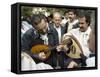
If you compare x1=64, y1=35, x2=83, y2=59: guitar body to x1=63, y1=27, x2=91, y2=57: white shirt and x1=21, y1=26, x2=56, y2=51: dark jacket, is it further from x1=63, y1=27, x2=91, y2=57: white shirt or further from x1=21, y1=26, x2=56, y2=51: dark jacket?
x1=21, y1=26, x2=56, y2=51: dark jacket

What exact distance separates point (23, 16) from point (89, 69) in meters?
0.62

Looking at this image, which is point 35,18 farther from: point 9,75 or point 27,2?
point 9,75

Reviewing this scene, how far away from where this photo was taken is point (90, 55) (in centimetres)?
208

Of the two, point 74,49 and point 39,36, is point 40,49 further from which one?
point 74,49

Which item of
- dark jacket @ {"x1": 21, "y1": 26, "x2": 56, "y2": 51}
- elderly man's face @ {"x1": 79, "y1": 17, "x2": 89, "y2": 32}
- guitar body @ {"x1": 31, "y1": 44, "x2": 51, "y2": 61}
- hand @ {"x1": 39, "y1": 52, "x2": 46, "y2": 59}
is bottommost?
hand @ {"x1": 39, "y1": 52, "x2": 46, "y2": 59}

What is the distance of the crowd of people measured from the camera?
188 cm

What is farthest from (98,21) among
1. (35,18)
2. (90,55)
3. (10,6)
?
(10,6)

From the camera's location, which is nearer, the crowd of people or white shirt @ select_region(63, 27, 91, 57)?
the crowd of people

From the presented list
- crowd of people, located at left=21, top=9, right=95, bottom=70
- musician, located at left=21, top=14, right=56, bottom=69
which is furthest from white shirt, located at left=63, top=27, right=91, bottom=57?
musician, located at left=21, top=14, right=56, bottom=69

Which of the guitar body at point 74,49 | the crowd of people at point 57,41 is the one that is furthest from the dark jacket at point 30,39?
the guitar body at point 74,49

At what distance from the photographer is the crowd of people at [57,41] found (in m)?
1.88

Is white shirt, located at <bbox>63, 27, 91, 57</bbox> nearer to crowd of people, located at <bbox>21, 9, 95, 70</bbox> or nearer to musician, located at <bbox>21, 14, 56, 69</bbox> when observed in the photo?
crowd of people, located at <bbox>21, 9, 95, 70</bbox>

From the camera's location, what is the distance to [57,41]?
197 cm

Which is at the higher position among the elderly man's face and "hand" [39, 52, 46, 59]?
the elderly man's face
